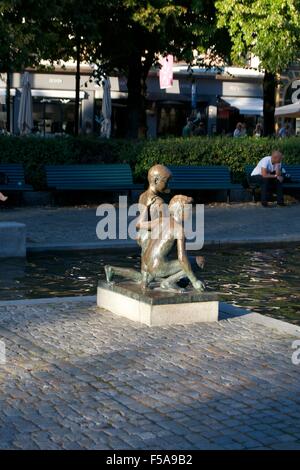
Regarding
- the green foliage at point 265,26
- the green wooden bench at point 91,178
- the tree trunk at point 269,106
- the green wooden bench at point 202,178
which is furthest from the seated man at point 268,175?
the tree trunk at point 269,106

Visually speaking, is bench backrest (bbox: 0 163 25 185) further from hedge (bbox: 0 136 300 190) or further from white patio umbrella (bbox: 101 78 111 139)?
white patio umbrella (bbox: 101 78 111 139)

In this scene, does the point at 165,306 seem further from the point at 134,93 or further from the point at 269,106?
the point at 269,106

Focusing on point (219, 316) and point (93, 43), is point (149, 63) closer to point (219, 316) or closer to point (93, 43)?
point (93, 43)

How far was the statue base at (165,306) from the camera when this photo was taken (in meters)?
8.88

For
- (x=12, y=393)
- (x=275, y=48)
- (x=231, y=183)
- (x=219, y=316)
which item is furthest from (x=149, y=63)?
(x=12, y=393)

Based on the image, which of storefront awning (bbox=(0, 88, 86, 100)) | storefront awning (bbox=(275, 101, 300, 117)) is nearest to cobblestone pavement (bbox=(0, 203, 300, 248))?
storefront awning (bbox=(275, 101, 300, 117))

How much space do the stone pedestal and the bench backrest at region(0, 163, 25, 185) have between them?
20.2 feet

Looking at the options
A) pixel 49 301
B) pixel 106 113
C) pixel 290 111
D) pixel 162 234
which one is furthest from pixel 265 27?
pixel 162 234

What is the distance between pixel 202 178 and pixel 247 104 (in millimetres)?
26860

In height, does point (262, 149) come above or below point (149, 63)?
below

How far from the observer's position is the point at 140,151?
71.6 feet

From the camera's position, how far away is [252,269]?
1329cm

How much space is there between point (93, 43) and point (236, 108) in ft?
72.1

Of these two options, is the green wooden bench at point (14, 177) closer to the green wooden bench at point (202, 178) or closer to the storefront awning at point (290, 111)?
the green wooden bench at point (202, 178)
